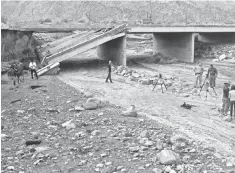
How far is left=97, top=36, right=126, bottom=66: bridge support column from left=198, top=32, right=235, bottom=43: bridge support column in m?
12.0

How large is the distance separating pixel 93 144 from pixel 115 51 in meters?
21.5

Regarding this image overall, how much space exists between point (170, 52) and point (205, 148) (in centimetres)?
2677

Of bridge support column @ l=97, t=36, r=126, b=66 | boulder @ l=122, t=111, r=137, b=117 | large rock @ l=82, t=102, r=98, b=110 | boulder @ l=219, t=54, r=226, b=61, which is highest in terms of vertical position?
bridge support column @ l=97, t=36, r=126, b=66

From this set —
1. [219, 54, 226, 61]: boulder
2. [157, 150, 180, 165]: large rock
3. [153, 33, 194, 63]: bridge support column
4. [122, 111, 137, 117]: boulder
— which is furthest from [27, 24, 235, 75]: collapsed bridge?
[157, 150, 180, 165]: large rock

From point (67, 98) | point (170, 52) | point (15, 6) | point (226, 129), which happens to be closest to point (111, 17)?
point (15, 6)

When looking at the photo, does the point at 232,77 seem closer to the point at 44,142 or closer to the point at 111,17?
the point at 44,142

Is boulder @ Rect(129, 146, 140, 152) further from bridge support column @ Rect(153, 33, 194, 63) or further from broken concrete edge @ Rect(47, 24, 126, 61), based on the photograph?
bridge support column @ Rect(153, 33, 194, 63)

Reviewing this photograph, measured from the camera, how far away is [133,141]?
10414mm

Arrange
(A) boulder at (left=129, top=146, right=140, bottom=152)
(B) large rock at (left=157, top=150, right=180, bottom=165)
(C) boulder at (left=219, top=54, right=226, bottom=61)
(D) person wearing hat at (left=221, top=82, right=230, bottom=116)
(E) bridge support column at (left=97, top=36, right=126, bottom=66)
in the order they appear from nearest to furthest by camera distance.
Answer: (B) large rock at (left=157, top=150, right=180, bottom=165), (A) boulder at (left=129, top=146, right=140, bottom=152), (D) person wearing hat at (left=221, top=82, right=230, bottom=116), (E) bridge support column at (left=97, top=36, right=126, bottom=66), (C) boulder at (left=219, top=54, right=226, bottom=61)

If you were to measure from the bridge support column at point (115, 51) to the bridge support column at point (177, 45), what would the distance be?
237 inches

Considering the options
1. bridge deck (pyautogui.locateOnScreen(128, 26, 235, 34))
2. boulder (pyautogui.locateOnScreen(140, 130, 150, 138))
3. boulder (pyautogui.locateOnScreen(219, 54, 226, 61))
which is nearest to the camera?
boulder (pyautogui.locateOnScreen(140, 130, 150, 138))

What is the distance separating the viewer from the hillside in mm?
79812

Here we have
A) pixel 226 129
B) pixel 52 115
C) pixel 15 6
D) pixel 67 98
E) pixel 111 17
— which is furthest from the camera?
pixel 15 6

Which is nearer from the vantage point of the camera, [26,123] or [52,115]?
[26,123]
